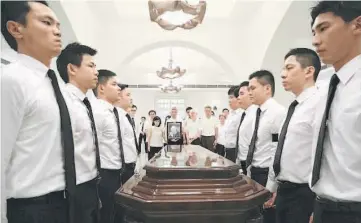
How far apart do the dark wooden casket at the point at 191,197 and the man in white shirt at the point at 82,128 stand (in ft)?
1.89

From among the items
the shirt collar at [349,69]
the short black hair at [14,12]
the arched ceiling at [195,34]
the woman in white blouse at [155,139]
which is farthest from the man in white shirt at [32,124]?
the woman in white blouse at [155,139]

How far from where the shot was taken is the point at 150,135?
8195 mm

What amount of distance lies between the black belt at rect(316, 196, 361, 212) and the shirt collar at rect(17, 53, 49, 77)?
1392 millimetres

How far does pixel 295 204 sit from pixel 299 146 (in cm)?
36

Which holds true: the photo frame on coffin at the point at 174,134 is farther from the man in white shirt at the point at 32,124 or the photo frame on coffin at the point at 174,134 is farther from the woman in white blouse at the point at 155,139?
the man in white shirt at the point at 32,124

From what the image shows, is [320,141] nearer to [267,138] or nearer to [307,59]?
[307,59]

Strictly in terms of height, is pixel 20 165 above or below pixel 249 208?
above

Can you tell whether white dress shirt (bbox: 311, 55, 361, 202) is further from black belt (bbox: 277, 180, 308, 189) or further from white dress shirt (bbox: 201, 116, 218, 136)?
white dress shirt (bbox: 201, 116, 218, 136)

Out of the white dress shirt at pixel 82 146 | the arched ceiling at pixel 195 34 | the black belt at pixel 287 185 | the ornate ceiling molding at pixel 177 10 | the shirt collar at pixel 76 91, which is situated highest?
the arched ceiling at pixel 195 34

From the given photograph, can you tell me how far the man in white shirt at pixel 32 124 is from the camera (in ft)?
4.60

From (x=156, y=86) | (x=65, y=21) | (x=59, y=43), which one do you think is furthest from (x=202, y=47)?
(x=156, y=86)

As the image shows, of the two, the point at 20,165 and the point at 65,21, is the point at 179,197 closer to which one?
the point at 20,165

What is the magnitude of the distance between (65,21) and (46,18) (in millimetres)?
4339

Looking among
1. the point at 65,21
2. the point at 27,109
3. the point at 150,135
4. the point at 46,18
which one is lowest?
the point at 150,135
